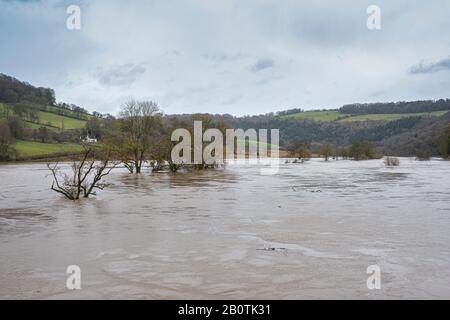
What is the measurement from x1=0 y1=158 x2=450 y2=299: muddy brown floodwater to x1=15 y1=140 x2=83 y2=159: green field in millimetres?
59958

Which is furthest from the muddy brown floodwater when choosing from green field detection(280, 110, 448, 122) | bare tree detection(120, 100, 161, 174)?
green field detection(280, 110, 448, 122)

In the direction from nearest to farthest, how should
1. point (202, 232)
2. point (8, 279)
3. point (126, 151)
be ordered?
point (8, 279), point (202, 232), point (126, 151)

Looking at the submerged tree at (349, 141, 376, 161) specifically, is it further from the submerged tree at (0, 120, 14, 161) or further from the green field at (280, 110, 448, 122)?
the submerged tree at (0, 120, 14, 161)

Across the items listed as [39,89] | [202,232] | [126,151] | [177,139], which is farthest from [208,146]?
[39,89]

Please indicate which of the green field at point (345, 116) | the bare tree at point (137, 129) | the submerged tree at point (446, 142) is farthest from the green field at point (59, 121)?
the green field at point (345, 116)

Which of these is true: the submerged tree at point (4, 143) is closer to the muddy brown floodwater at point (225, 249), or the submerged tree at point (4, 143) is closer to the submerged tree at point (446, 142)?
the muddy brown floodwater at point (225, 249)

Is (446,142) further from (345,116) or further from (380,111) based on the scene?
(380,111)

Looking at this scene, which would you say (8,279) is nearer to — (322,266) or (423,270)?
(322,266)

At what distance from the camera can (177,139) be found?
45.0 m

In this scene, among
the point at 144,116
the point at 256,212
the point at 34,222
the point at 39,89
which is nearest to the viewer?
the point at 34,222

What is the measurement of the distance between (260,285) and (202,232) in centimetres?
508

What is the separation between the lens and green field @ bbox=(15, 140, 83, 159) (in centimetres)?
7431

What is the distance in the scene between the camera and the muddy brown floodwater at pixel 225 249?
7152 millimetres

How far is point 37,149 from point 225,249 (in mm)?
77588
